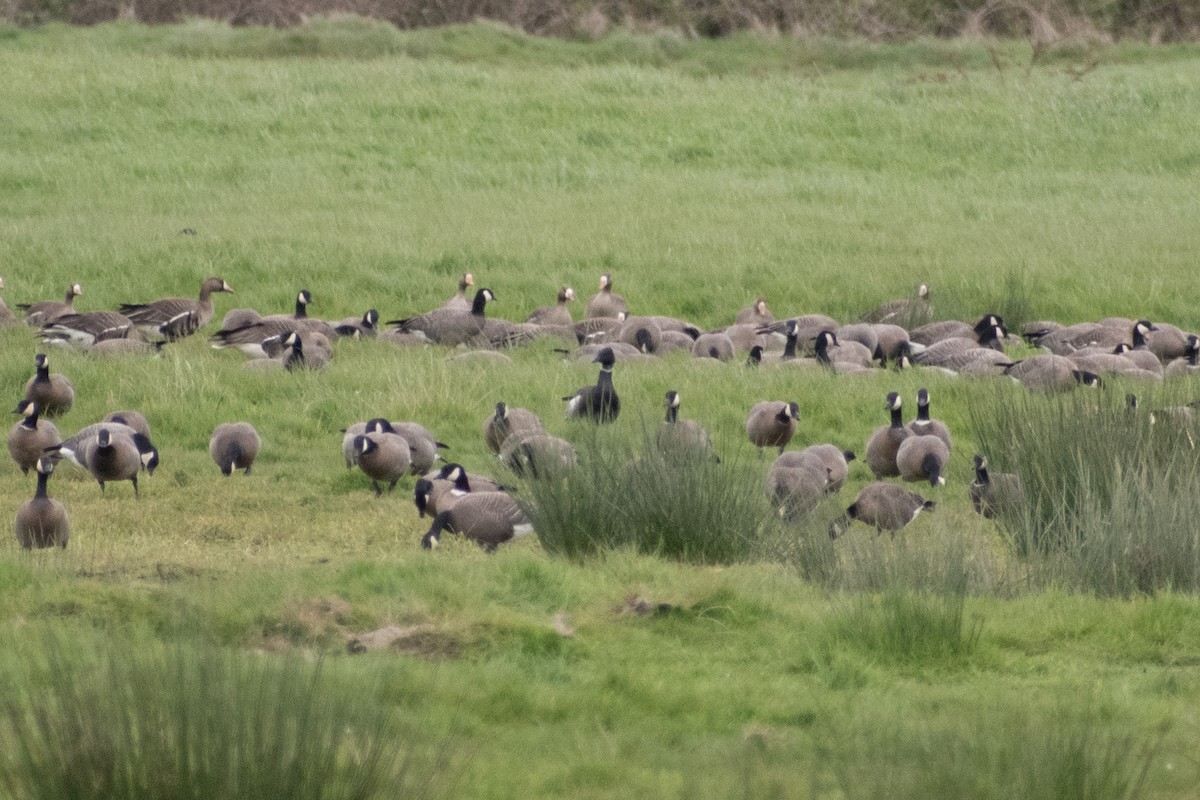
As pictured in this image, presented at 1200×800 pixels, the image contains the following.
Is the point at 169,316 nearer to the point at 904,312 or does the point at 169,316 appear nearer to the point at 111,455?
the point at 111,455

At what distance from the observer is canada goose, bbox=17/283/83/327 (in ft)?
57.4

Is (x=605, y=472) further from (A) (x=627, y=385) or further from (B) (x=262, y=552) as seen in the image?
(A) (x=627, y=385)

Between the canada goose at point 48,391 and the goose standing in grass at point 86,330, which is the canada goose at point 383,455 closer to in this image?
the canada goose at point 48,391

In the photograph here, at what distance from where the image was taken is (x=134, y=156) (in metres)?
28.1

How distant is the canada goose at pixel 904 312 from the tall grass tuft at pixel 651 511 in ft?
32.2

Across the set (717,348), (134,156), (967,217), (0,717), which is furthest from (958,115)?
(0,717)

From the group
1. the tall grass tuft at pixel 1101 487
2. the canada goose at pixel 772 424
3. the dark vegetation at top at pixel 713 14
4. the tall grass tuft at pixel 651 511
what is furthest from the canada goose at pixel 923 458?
the dark vegetation at top at pixel 713 14

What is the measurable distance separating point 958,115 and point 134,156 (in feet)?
53.2

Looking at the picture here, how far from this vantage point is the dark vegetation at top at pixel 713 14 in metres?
46.6

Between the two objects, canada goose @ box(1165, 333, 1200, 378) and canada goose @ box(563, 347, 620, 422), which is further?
canada goose @ box(1165, 333, 1200, 378)

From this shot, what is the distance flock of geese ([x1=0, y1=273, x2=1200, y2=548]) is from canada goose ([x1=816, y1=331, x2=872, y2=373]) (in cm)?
2

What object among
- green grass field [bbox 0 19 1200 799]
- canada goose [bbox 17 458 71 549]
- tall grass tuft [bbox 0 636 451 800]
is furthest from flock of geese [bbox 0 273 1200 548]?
tall grass tuft [bbox 0 636 451 800]

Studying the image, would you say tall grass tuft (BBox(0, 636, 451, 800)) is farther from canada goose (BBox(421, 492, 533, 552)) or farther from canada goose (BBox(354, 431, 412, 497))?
canada goose (BBox(354, 431, 412, 497))

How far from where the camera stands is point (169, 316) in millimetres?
17516
